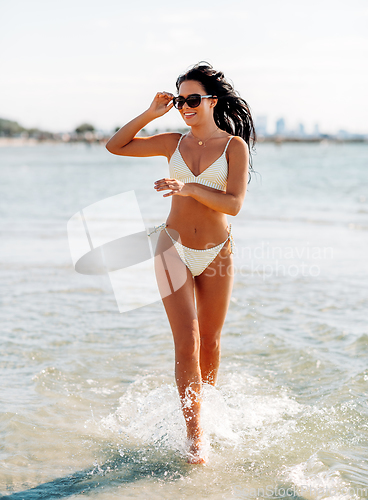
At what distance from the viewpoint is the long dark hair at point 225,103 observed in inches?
150

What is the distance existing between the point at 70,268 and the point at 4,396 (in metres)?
4.94

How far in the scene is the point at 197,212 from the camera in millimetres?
3801

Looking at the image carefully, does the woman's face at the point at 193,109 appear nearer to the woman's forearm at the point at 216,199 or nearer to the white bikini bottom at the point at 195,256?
the woman's forearm at the point at 216,199

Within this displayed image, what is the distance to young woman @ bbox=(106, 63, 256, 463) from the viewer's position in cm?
366

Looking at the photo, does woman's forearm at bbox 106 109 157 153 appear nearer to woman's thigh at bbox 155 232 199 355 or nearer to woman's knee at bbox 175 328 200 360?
woman's thigh at bbox 155 232 199 355

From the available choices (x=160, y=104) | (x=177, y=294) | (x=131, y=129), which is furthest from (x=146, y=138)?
(x=177, y=294)

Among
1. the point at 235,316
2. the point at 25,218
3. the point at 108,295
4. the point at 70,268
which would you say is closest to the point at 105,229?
the point at 25,218

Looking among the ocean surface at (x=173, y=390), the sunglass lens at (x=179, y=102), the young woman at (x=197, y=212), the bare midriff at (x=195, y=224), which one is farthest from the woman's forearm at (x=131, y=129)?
the ocean surface at (x=173, y=390)

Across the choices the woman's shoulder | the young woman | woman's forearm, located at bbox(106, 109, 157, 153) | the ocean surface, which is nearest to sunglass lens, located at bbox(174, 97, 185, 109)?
the young woman

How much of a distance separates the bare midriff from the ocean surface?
1.17 meters

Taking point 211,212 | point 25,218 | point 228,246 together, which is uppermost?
point 211,212

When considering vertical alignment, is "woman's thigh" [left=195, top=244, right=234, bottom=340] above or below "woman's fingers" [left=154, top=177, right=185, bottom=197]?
below

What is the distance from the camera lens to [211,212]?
3.82 m

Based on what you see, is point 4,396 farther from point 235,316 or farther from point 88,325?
point 235,316
